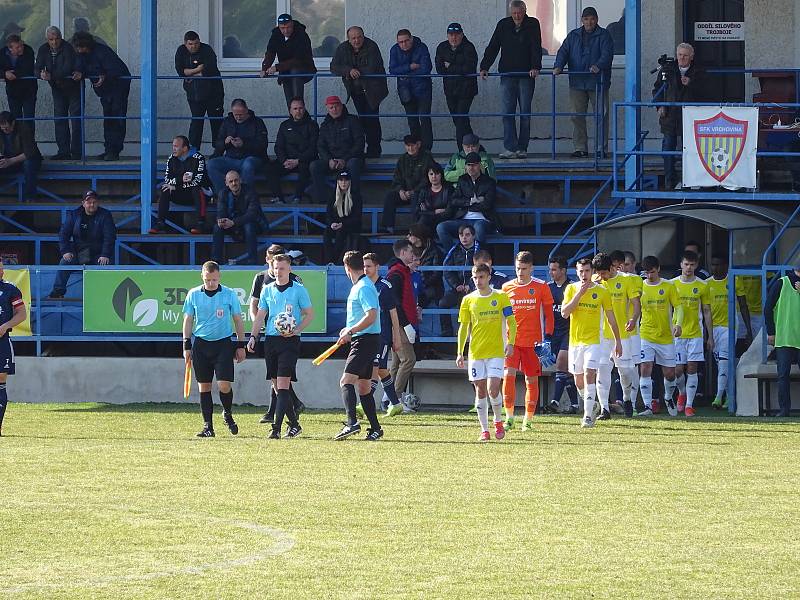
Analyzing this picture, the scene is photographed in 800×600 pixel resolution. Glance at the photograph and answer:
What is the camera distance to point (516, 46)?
2308 centimetres

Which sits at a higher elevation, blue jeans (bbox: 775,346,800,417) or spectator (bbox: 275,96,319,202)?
spectator (bbox: 275,96,319,202)

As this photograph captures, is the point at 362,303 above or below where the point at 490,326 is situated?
above

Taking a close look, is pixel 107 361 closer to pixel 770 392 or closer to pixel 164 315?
pixel 164 315

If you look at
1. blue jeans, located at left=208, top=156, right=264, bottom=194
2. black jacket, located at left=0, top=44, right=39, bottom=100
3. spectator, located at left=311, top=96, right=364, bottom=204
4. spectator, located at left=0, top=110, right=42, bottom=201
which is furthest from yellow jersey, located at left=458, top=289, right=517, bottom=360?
black jacket, located at left=0, top=44, right=39, bottom=100

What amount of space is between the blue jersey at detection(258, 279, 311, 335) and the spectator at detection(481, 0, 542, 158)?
825 cm

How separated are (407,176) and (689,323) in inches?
192

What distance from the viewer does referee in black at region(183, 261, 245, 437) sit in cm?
1546

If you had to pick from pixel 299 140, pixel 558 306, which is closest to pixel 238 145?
pixel 299 140

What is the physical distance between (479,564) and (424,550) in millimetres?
525

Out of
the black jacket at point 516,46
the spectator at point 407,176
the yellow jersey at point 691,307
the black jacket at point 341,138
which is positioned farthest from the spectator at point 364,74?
the yellow jersey at point 691,307

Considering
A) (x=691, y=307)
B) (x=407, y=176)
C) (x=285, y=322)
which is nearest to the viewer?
(x=285, y=322)

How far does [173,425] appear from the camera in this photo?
55.6 feet

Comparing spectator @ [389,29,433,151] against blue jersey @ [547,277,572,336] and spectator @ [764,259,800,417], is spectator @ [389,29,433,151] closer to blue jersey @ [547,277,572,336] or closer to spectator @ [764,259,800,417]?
blue jersey @ [547,277,572,336]

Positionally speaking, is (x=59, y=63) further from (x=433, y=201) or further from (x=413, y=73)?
(x=433, y=201)
